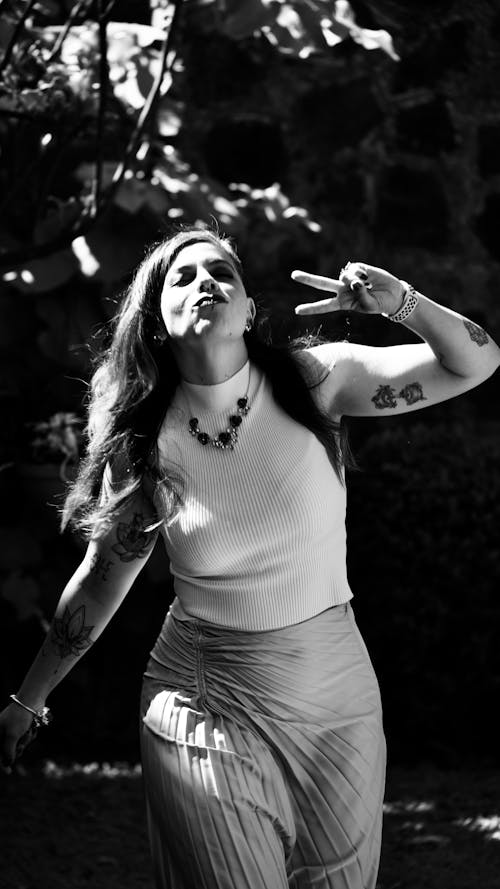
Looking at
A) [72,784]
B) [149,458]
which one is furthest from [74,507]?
[72,784]

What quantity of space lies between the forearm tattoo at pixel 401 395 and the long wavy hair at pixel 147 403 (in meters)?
0.12

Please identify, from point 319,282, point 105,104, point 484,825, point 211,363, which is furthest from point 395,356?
point 484,825

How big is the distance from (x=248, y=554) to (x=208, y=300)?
433 millimetres

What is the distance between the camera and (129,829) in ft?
12.2

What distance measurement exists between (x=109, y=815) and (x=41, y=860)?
14.6 inches

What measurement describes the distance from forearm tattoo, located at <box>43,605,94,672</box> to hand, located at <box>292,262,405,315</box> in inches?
28.0

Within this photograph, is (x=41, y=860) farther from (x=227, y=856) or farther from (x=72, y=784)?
(x=227, y=856)

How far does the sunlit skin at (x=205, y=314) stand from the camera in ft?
6.57

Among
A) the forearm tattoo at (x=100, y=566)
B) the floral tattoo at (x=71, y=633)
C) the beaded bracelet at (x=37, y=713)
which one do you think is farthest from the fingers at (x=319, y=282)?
the beaded bracelet at (x=37, y=713)

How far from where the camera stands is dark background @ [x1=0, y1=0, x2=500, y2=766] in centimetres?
404

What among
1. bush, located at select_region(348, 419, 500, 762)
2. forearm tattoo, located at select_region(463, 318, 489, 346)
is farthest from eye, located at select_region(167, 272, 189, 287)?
bush, located at select_region(348, 419, 500, 762)

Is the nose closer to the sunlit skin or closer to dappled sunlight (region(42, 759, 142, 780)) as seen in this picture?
the sunlit skin

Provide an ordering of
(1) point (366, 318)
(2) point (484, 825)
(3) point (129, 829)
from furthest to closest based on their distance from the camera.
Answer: (1) point (366, 318) < (3) point (129, 829) < (2) point (484, 825)

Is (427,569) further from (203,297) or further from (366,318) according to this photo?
(203,297)
